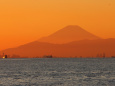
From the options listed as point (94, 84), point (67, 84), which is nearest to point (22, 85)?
point (67, 84)

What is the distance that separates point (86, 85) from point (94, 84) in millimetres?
3286

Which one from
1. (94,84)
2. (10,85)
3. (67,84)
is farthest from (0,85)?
(94,84)

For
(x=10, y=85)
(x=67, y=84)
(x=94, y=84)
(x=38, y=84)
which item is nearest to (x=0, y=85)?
(x=10, y=85)

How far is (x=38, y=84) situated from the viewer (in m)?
79.7

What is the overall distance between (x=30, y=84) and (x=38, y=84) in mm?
1828

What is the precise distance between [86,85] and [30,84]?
42.0 feet

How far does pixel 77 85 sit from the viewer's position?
7719 centimetres

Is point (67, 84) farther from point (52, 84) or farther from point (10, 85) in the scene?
point (10, 85)

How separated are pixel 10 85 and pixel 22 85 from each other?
2694 millimetres

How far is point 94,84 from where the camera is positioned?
80.1 metres

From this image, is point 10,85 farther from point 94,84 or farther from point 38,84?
point 94,84

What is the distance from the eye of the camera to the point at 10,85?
77.6 m

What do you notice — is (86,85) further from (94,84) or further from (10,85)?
(10,85)

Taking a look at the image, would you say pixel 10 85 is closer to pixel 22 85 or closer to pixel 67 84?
pixel 22 85
